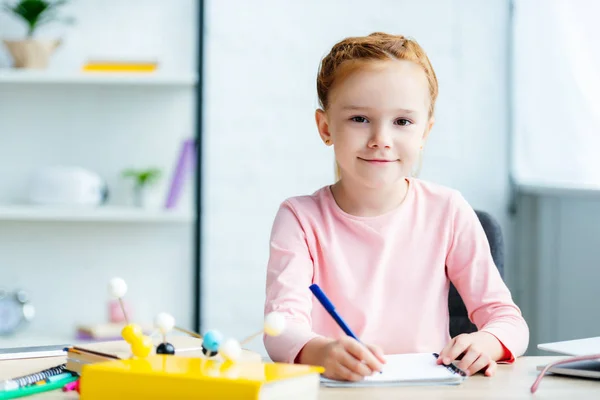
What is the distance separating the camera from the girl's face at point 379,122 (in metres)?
1.31

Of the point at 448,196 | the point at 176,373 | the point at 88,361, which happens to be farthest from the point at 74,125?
A: the point at 176,373

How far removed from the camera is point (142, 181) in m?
2.97

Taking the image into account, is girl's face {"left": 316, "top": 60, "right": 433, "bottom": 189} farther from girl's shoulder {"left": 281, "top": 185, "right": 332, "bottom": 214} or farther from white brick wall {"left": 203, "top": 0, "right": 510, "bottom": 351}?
white brick wall {"left": 203, "top": 0, "right": 510, "bottom": 351}

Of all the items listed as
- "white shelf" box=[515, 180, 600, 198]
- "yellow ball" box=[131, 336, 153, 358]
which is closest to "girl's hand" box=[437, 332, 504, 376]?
"yellow ball" box=[131, 336, 153, 358]

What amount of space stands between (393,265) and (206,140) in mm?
1785

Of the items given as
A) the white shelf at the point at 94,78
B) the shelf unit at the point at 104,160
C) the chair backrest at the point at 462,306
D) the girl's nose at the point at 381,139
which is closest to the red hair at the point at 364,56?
the girl's nose at the point at 381,139

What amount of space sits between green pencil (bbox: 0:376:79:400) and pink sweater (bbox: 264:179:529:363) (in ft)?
1.35

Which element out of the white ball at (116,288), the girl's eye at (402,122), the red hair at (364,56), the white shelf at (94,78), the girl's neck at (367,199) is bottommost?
the white ball at (116,288)

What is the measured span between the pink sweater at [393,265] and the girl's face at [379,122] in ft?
0.35

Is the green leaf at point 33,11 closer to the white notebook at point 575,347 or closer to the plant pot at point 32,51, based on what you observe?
the plant pot at point 32,51

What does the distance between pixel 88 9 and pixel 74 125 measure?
1.35ft

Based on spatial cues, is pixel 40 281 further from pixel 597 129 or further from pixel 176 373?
pixel 176 373

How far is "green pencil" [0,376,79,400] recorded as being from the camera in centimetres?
98

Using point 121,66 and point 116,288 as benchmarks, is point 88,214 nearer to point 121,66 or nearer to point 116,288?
point 121,66
